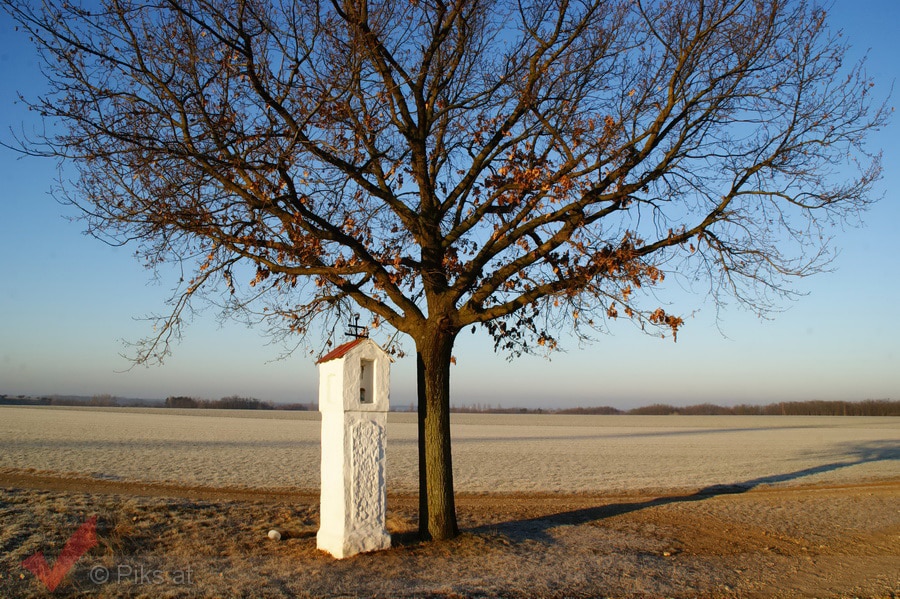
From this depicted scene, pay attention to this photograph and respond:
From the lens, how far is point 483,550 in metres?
9.42

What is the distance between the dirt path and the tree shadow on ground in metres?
0.07

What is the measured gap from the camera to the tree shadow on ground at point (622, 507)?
1125 centimetres

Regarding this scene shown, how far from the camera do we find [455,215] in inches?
446

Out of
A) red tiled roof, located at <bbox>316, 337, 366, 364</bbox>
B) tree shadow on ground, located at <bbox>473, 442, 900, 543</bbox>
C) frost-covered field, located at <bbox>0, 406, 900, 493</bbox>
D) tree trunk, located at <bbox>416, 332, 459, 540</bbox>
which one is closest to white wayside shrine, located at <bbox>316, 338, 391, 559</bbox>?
red tiled roof, located at <bbox>316, 337, 366, 364</bbox>

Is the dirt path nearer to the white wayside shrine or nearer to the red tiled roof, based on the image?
the white wayside shrine

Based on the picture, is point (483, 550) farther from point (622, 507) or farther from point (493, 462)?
point (493, 462)

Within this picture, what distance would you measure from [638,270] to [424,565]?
5.15m

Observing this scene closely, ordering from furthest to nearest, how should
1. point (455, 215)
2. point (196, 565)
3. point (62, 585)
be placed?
1. point (455, 215)
2. point (196, 565)
3. point (62, 585)

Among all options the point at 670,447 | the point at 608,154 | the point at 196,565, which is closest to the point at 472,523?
the point at 196,565

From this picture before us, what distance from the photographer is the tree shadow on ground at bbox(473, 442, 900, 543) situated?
11.2 meters

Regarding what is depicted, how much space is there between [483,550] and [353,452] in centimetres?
243

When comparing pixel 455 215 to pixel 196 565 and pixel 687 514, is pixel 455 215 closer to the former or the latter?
pixel 196 565

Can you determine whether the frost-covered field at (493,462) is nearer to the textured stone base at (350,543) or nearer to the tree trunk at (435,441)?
the tree trunk at (435,441)

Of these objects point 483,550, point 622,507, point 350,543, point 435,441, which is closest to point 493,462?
point 622,507
